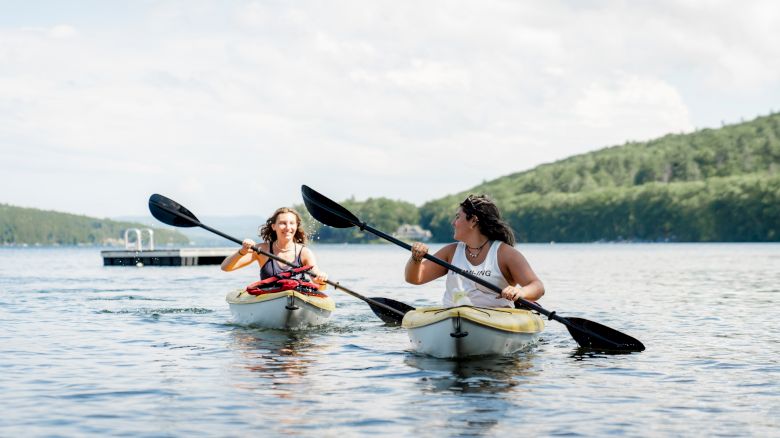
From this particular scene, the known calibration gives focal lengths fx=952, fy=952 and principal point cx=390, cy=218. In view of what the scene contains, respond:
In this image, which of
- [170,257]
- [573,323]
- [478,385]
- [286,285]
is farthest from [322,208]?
[170,257]

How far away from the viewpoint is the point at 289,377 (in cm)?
1081

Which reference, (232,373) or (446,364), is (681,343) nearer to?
(446,364)

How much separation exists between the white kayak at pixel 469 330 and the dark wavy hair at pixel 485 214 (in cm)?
92

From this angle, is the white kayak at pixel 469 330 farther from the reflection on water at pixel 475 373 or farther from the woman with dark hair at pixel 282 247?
the woman with dark hair at pixel 282 247

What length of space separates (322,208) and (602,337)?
171 inches

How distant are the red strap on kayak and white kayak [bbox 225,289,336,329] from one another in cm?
12

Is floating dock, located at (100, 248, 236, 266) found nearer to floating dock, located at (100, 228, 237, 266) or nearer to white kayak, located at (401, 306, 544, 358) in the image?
floating dock, located at (100, 228, 237, 266)

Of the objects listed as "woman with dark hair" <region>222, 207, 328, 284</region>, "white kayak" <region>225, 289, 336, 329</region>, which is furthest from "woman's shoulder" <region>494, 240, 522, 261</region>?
"white kayak" <region>225, 289, 336, 329</region>

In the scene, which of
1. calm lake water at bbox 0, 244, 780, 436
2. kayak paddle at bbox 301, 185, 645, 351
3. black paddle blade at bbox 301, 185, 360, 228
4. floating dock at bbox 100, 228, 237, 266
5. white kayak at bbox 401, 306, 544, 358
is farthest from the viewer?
floating dock at bbox 100, 228, 237, 266

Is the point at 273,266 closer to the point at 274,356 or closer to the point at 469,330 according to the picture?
the point at 274,356

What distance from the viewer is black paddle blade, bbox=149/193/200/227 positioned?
15.9 meters

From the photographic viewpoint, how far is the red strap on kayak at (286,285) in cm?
1528

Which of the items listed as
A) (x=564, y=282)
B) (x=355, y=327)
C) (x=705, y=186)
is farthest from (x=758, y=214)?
(x=355, y=327)

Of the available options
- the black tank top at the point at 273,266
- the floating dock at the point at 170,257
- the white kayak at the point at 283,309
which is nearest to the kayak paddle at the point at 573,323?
the black tank top at the point at 273,266
